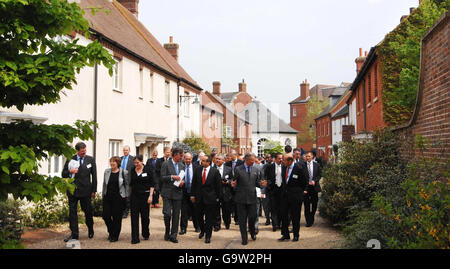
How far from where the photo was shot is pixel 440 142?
6.52m

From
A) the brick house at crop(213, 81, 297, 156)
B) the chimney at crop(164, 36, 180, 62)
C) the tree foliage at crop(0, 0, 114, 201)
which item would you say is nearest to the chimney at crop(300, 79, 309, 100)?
the brick house at crop(213, 81, 297, 156)

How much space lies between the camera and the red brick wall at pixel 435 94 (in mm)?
6504

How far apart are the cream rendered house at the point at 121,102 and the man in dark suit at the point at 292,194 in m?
4.39

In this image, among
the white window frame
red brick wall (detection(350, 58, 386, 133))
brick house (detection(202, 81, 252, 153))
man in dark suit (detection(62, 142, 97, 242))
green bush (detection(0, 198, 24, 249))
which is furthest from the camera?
brick house (detection(202, 81, 252, 153))

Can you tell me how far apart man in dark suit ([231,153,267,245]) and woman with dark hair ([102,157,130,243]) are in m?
2.47

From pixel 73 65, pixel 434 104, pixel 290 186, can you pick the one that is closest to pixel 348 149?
pixel 290 186

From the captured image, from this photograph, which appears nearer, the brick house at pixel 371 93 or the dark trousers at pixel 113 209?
the dark trousers at pixel 113 209

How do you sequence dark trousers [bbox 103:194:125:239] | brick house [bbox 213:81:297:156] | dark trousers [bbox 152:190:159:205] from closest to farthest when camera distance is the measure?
1. dark trousers [bbox 103:194:125:239]
2. dark trousers [bbox 152:190:159:205]
3. brick house [bbox 213:81:297:156]

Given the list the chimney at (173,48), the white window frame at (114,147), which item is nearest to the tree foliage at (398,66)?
the white window frame at (114,147)

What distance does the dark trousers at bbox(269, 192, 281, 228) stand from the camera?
10.5 m

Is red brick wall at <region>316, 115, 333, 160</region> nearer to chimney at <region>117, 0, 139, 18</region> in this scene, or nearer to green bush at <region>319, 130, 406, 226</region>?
chimney at <region>117, 0, 139, 18</region>

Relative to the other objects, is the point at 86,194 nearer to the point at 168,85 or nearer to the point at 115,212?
the point at 115,212

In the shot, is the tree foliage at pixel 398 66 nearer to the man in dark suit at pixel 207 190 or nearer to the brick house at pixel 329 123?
the man in dark suit at pixel 207 190

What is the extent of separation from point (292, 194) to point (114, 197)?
3930mm
